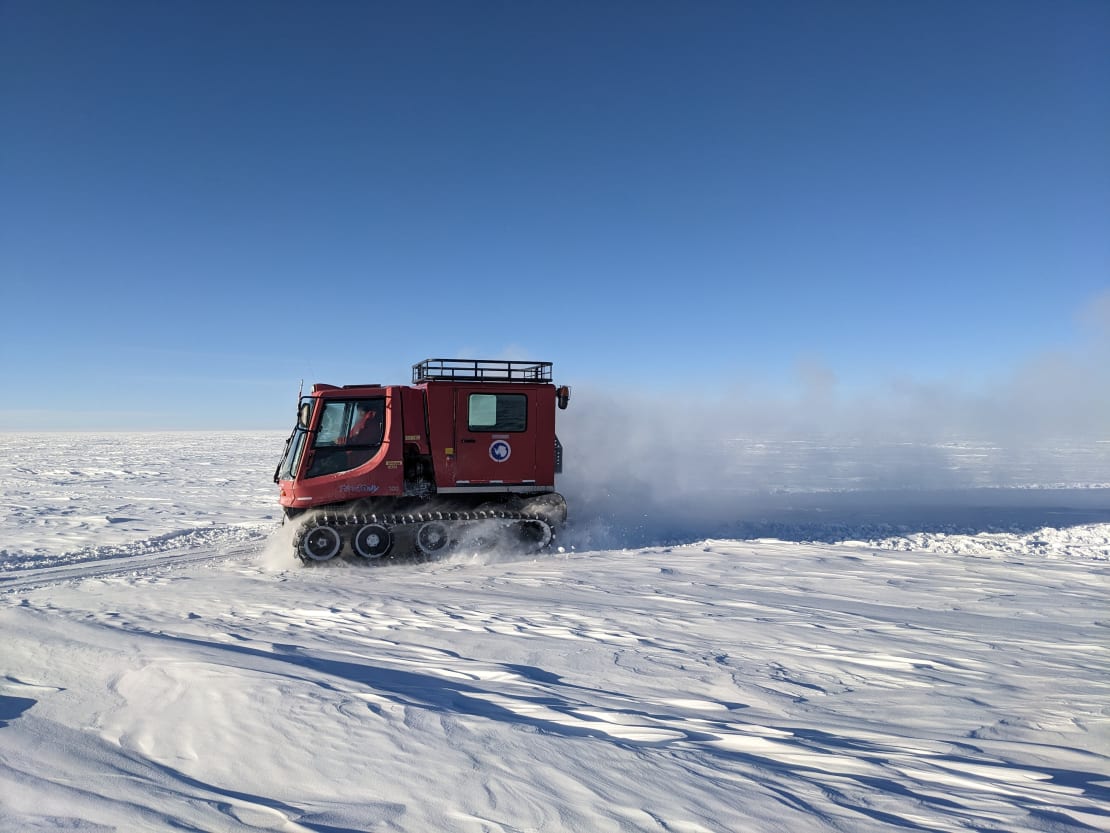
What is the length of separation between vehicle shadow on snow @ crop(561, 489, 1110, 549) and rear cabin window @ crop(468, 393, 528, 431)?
2.42 meters

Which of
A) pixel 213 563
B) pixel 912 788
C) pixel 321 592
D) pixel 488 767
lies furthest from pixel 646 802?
pixel 213 563

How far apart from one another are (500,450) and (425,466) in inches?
49.8

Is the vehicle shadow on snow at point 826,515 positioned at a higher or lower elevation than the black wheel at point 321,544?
lower

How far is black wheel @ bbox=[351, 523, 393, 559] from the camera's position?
33.8ft

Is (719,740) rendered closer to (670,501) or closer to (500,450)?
(500,450)

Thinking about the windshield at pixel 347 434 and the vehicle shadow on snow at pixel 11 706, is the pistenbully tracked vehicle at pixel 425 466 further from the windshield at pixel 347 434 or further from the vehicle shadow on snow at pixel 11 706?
the vehicle shadow on snow at pixel 11 706

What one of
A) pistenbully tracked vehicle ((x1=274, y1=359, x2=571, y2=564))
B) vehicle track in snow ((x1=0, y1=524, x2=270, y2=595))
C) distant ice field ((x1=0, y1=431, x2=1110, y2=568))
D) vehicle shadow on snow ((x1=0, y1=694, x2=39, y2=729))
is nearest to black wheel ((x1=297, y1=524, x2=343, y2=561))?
pistenbully tracked vehicle ((x1=274, y1=359, x2=571, y2=564))

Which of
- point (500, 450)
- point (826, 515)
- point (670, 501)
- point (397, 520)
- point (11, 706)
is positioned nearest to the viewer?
point (11, 706)

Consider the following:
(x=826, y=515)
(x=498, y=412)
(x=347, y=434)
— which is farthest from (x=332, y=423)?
(x=826, y=515)

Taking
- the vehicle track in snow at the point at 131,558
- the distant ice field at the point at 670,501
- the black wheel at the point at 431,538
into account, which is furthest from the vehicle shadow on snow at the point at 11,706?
the distant ice field at the point at 670,501

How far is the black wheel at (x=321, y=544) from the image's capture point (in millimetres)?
10039

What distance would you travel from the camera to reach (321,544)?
10156 mm

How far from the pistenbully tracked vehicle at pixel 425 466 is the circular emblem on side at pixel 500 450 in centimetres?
2

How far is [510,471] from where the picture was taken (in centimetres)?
1097
